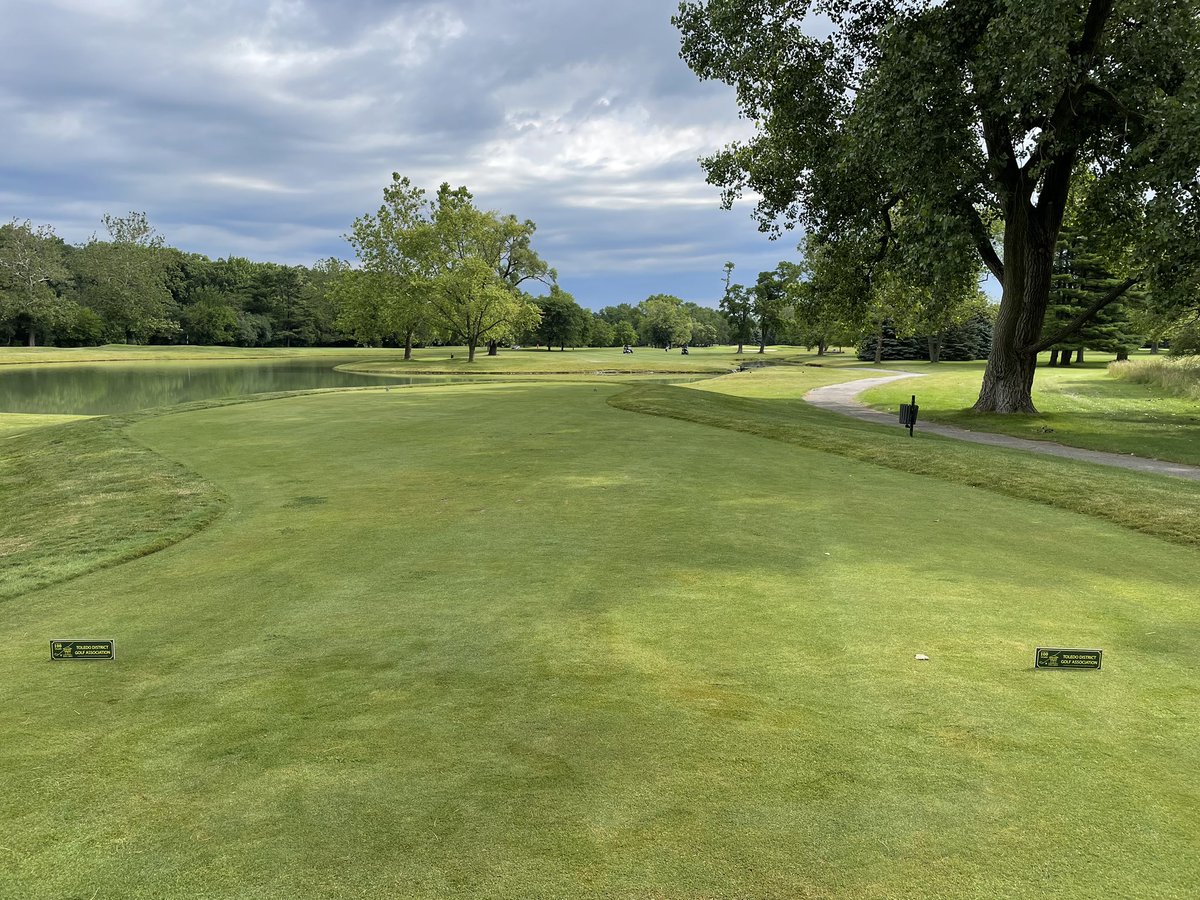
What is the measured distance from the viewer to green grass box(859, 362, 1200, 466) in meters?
20.8

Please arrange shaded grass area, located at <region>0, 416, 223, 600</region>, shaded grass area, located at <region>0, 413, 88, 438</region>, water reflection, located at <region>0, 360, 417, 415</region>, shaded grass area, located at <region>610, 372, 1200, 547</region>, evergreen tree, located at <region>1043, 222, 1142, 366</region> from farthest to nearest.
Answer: evergreen tree, located at <region>1043, 222, 1142, 366</region>
water reflection, located at <region>0, 360, 417, 415</region>
shaded grass area, located at <region>0, 413, 88, 438</region>
shaded grass area, located at <region>610, 372, 1200, 547</region>
shaded grass area, located at <region>0, 416, 223, 600</region>

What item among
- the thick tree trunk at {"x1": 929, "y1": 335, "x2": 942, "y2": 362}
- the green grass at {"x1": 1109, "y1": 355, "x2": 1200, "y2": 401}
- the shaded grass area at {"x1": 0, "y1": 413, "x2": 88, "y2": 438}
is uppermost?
the thick tree trunk at {"x1": 929, "y1": 335, "x2": 942, "y2": 362}

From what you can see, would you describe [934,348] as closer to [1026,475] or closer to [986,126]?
[986,126]

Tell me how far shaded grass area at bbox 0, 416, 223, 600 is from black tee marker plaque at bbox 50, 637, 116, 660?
2180mm

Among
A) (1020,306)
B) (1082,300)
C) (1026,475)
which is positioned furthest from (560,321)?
(1026,475)

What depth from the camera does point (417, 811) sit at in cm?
302

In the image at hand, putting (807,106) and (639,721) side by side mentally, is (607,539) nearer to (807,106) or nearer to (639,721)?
(639,721)

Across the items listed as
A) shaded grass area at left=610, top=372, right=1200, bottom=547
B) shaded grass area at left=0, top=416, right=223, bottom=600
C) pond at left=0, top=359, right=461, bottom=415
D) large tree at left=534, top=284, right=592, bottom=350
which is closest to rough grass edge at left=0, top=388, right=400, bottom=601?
shaded grass area at left=0, top=416, right=223, bottom=600

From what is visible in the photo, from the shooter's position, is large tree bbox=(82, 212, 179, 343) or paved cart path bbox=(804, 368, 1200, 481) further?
large tree bbox=(82, 212, 179, 343)

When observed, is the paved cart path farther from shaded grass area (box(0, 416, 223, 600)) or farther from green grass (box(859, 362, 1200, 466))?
shaded grass area (box(0, 416, 223, 600))

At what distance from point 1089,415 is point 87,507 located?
3019cm

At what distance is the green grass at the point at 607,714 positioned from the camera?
Answer: 273 cm

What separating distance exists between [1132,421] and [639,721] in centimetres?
2866

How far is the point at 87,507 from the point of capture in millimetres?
9945
